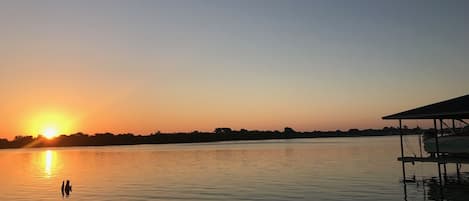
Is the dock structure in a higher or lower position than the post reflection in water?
higher

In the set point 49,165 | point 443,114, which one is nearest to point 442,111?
point 443,114

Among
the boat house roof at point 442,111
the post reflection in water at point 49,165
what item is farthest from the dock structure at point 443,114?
the post reflection in water at point 49,165

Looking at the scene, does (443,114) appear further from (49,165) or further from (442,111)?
(49,165)

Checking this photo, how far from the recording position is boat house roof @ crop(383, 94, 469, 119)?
29509 millimetres

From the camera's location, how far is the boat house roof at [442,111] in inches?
1162

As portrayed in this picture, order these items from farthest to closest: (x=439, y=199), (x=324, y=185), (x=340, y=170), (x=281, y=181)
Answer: (x=340, y=170) → (x=281, y=181) → (x=324, y=185) → (x=439, y=199)

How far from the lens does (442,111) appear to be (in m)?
30.8

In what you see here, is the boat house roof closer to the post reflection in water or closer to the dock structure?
the dock structure

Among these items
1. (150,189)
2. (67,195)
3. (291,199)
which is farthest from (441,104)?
(67,195)

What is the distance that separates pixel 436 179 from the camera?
37.3 m

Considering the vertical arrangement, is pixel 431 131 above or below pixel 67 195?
above

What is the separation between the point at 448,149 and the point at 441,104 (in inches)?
115

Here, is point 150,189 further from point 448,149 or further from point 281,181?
point 448,149

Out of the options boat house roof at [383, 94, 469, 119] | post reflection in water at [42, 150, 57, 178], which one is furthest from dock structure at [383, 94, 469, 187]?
post reflection in water at [42, 150, 57, 178]
